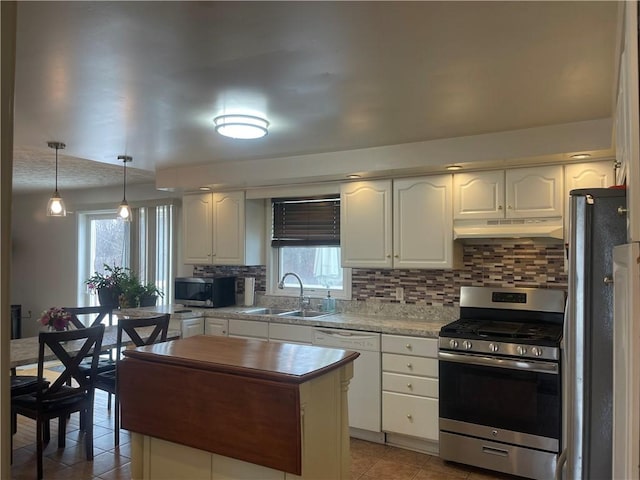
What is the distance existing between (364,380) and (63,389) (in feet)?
6.96

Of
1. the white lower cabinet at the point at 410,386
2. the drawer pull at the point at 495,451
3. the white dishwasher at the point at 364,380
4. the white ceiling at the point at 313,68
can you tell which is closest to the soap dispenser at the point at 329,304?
the white dishwasher at the point at 364,380

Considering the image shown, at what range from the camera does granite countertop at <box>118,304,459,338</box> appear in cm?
355

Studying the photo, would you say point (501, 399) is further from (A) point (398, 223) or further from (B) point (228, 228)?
(B) point (228, 228)

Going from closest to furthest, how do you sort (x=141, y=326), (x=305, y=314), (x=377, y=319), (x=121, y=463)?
(x=121, y=463)
(x=141, y=326)
(x=377, y=319)
(x=305, y=314)

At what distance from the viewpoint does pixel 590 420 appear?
60.8 inches

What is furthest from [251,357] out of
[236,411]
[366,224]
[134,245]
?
[134,245]

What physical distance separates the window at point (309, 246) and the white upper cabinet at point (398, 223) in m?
0.41

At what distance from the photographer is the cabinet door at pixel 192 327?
4435 mm

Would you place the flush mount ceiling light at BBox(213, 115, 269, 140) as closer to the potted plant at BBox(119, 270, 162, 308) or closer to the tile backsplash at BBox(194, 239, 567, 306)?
the tile backsplash at BBox(194, 239, 567, 306)

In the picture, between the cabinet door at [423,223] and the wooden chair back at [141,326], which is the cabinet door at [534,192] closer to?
the cabinet door at [423,223]

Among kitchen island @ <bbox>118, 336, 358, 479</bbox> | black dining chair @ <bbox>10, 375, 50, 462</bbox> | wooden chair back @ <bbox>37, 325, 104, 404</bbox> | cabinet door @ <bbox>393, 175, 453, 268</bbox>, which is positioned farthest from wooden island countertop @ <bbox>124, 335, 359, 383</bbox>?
cabinet door @ <bbox>393, 175, 453, 268</bbox>

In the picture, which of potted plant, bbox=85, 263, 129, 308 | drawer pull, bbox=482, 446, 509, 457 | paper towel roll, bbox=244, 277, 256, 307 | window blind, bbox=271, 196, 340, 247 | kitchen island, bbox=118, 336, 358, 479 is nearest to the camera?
kitchen island, bbox=118, 336, 358, 479

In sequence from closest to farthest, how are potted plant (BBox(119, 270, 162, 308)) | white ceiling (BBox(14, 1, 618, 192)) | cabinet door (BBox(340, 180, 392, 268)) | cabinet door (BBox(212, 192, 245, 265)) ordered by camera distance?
white ceiling (BBox(14, 1, 618, 192)) → cabinet door (BBox(340, 180, 392, 268)) → cabinet door (BBox(212, 192, 245, 265)) → potted plant (BBox(119, 270, 162, 308))

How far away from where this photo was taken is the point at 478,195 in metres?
3.53
